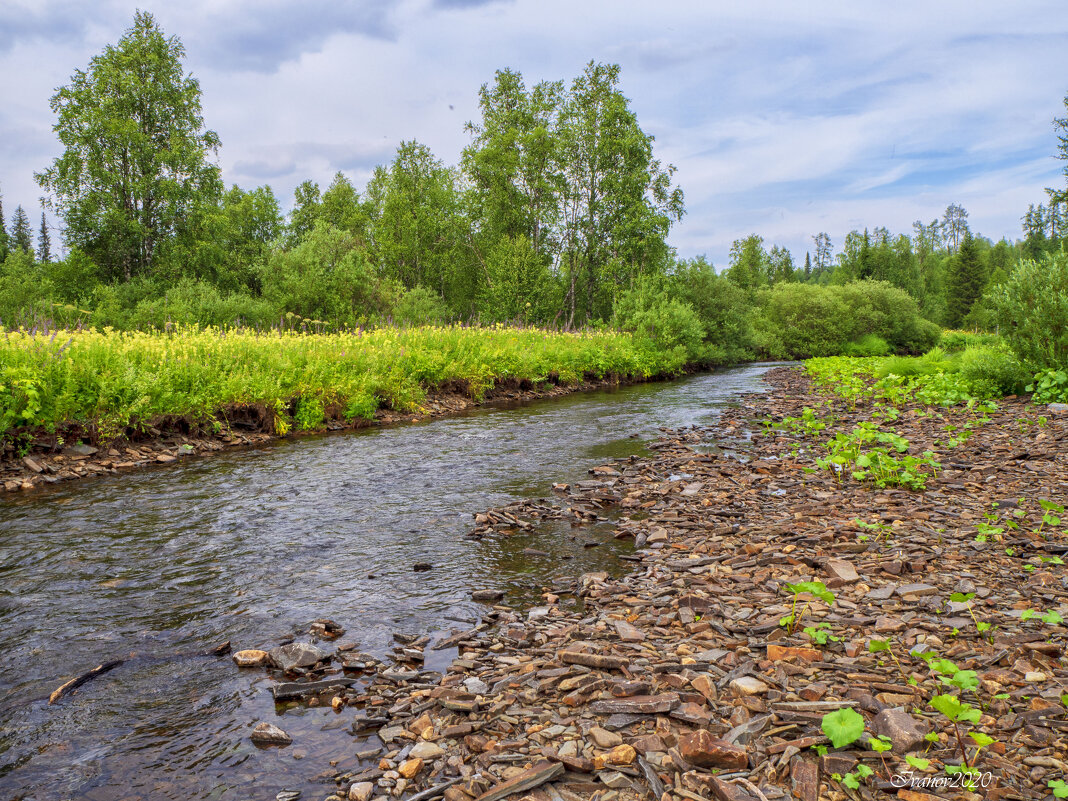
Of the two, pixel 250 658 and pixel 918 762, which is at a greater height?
pixel 918 762

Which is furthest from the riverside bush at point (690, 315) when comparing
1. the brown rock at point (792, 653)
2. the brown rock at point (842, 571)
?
the brown rock at point (792, 653)

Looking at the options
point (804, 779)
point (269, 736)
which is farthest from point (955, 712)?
point (269, 736)

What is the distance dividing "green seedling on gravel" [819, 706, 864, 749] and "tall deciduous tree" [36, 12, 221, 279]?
4511 centimetres

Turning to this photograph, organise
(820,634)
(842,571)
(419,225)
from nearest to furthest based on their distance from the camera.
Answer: (820,634), (842,571), (419,225)

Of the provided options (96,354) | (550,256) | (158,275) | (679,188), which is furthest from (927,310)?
(96,354)

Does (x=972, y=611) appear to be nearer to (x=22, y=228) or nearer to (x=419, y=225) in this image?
(x=419, y=225)

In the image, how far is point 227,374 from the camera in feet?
48.0

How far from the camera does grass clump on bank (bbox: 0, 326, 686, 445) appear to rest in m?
10.8

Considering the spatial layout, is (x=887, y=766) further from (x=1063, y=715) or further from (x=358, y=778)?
(x=358, y=778)

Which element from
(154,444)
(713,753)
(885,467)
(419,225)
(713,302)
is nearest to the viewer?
(713,753)

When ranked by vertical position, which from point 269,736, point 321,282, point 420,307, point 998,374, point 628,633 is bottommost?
point 269,736

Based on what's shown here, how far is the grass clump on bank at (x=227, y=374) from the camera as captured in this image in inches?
424

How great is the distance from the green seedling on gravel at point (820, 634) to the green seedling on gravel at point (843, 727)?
1.09 meters

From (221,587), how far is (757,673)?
480 cm
